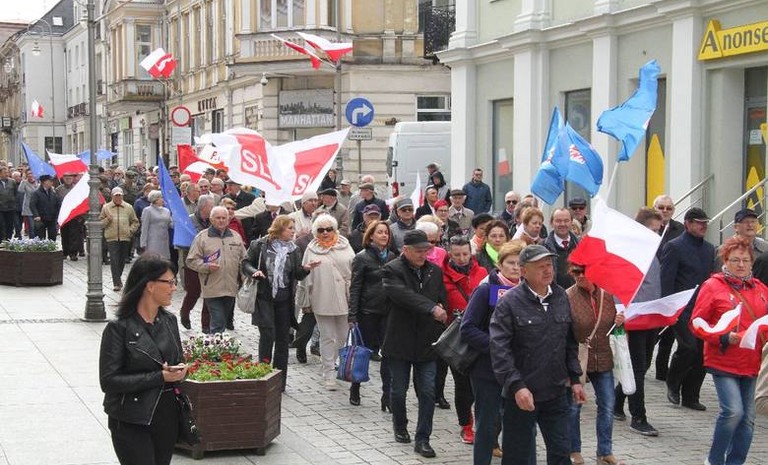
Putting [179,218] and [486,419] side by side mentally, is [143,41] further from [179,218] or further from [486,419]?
[486,419]

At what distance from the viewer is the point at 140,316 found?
6.45 m

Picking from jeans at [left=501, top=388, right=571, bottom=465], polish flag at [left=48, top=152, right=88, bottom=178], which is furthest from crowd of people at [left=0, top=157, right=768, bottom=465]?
polish flag at [left=48, top=152, right=88, bottom=178]

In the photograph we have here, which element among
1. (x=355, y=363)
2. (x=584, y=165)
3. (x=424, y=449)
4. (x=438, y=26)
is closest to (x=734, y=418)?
(x=424, y=449)

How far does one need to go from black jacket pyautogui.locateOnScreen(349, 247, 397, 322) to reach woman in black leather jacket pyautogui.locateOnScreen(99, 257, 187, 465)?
4.86 metres

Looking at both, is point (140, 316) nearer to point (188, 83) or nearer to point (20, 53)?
point (188, 83)

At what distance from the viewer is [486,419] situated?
27.0 ft

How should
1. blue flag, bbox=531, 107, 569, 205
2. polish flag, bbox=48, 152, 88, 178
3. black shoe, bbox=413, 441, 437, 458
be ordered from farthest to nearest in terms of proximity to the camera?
polish flag, bbox=48, 152, 88, 178 < blue flag, bbox=531, 107, 569, 205 < black shoe, bbox=413, 441, 437, 458

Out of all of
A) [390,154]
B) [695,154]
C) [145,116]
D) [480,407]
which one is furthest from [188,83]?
[480,407]

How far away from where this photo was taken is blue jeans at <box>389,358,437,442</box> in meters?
9.47

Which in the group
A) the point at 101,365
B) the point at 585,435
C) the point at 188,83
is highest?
the point at 188,83

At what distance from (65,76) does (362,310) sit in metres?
80.1

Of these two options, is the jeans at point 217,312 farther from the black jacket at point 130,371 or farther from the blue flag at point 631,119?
the black jacket at point 130,371

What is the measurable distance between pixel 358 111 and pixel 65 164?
6.34 m

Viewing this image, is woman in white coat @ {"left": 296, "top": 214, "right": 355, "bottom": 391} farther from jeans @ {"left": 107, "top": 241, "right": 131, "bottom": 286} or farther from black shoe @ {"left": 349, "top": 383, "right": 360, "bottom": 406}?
jeans @ {"left": 107, "top": 241, "right": 131, "bottom": 286}
